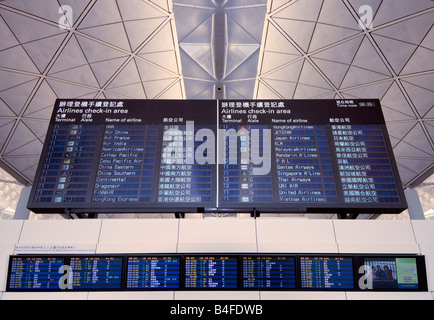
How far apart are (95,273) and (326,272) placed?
4515 millimetres

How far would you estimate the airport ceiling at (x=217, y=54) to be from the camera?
14.0 m

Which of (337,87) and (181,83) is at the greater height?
(181,83)

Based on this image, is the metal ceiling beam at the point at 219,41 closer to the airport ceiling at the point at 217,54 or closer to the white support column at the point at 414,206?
the airport ceiling at the point at 217,54

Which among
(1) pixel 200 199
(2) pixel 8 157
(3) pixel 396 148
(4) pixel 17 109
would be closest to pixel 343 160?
(1) pixel 200 199

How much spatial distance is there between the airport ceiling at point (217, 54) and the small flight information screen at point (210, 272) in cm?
1156

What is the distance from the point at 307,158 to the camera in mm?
8242

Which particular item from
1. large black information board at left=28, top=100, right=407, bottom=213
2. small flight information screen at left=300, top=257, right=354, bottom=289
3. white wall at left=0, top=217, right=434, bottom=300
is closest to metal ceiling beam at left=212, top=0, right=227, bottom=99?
large black information board at left=28, top=100, right=407, bottom=213

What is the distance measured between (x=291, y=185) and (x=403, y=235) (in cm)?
248

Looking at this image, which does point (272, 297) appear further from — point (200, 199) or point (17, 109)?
point (17, 109)

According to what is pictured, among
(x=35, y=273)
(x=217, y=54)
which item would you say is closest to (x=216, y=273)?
(x=35, y=273)

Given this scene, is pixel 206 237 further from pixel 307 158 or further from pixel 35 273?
pixel 35 273

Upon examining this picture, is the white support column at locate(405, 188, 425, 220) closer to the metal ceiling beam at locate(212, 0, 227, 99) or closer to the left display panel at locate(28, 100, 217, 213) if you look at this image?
the left display panel at locate(28, 100, 217, 213)

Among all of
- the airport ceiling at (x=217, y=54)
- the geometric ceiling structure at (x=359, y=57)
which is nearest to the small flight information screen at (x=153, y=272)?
the airport ceiling at (x=217, y=54)

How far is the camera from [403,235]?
736cm
